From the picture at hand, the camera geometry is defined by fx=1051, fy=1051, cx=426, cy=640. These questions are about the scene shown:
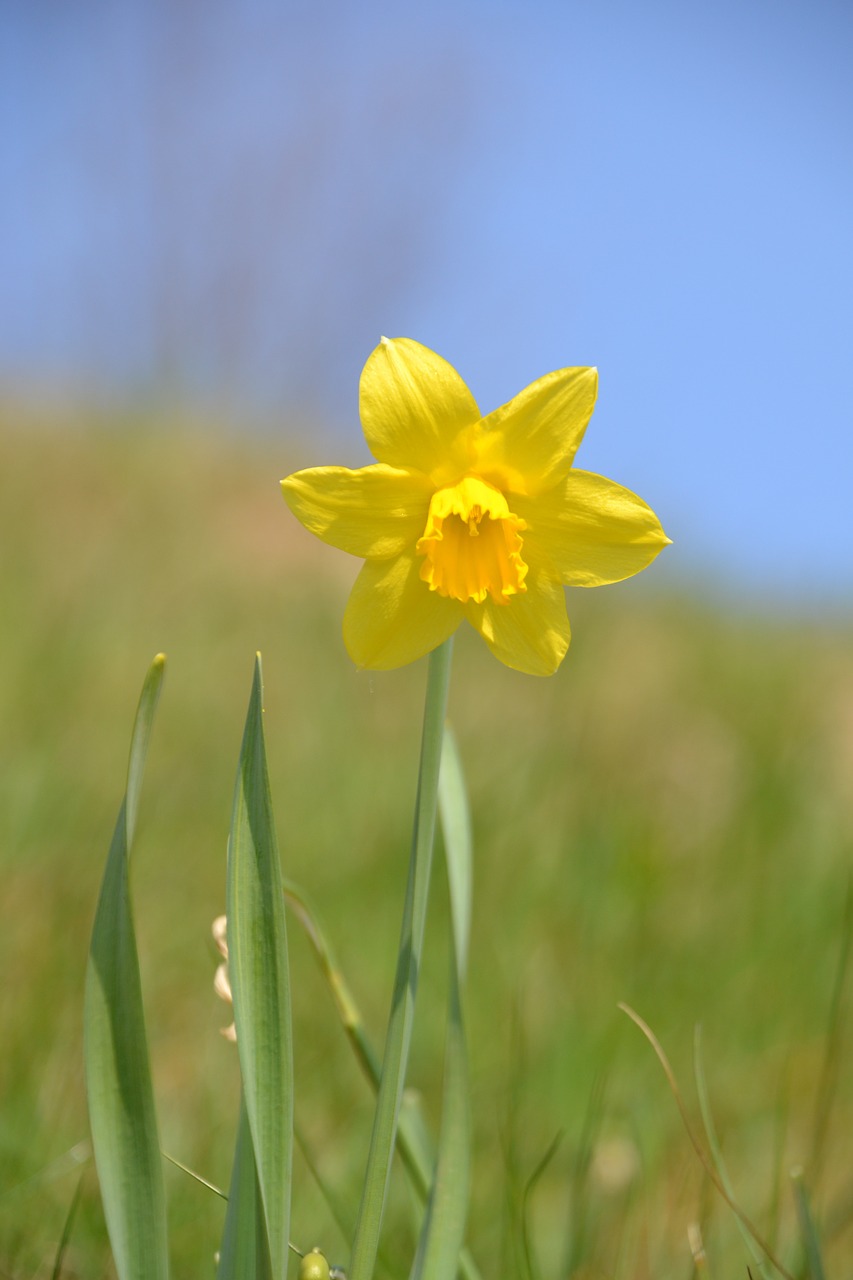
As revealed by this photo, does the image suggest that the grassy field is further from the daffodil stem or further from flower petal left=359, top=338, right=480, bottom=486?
flower petal left=359, top=338, right=480, bottom=486

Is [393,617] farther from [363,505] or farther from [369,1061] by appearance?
[369,1061]

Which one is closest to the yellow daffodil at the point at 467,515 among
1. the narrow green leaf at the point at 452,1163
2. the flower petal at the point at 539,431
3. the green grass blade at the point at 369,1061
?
the flower petal at the point at 539,431

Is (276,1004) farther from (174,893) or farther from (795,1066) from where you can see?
(795,1066)

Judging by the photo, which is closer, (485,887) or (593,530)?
(593,530)

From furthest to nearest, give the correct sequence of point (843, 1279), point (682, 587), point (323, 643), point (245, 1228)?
point (682, 587), point (323, 643), point (843, 1279), point (245, 1228)

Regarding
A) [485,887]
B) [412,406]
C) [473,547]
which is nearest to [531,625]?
[473,547]

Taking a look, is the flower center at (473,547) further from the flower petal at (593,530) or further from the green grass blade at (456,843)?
the green grass blade at (456,843)

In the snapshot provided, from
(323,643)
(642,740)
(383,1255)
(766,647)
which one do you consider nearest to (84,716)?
(323,643)
